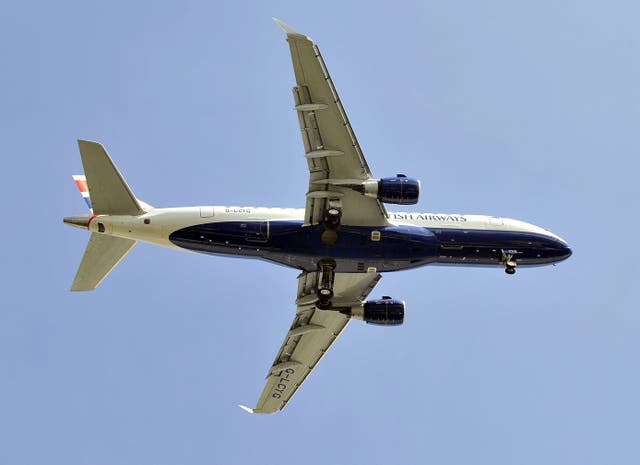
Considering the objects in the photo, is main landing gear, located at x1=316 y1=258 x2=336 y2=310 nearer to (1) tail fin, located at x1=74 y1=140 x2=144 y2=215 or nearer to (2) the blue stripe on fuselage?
(2) the blue stripe on fuselage

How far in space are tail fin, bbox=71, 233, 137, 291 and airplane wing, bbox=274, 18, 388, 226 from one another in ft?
31.2

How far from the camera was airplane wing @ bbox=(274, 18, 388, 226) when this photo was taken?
46.9 meters

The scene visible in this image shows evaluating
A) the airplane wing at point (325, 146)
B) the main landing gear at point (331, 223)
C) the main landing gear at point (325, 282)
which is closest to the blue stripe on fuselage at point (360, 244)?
the main landing gear at point (331, 223)

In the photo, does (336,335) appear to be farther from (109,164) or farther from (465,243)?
(109,164)

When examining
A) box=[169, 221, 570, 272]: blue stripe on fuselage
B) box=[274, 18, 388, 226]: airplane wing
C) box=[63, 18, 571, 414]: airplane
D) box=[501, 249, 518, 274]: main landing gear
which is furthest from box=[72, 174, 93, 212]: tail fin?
box=[501, 249, 518, 274]: main landing gear

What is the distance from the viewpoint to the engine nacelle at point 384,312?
56.5 m

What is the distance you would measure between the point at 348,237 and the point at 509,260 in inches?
353

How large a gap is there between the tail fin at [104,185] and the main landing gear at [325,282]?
9.48 m

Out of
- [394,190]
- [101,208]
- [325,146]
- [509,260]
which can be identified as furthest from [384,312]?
[101,208]

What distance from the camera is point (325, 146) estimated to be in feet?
164

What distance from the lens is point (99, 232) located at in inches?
2032

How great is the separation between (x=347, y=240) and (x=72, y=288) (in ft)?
44.5

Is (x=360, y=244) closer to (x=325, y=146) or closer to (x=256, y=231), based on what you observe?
(x=256, y=231)

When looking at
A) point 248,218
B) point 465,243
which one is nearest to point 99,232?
point 248,218
